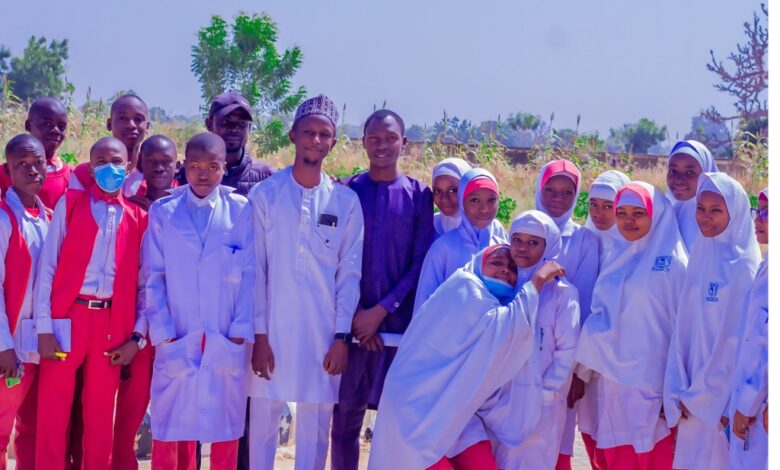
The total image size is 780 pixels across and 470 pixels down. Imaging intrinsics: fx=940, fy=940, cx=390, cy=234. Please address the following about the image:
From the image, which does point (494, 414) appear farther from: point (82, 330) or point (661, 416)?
point (82, 330)

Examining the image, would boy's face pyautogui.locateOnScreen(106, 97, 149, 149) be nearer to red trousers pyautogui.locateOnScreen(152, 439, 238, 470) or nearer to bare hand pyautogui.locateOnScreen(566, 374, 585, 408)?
red trousers pyautogui.locateOnScreen(152, 439, 238, 470)

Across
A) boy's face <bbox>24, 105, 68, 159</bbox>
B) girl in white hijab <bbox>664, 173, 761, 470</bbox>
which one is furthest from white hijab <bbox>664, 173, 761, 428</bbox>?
boy's face <bbox>24, 105, 68, 159</bbox>

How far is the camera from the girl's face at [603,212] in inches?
229

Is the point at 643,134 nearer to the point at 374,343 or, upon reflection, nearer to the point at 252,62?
the point at 252,62

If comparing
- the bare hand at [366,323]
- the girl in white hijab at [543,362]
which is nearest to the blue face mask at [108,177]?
the bare hand at [366,323]

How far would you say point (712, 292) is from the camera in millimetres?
5055

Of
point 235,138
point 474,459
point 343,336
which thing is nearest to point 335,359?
point 343,336

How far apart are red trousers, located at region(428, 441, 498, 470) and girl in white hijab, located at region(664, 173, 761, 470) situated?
1.02 m

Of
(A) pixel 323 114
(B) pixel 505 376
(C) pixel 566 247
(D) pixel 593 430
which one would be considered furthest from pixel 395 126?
(D) pixel 593 430

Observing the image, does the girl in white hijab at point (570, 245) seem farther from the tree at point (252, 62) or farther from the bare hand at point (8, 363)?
the tree at point (252, 62)

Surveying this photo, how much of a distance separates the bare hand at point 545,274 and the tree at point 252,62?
16317 mm

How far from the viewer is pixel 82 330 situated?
17.5 feet

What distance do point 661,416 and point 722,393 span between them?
1.46 feet

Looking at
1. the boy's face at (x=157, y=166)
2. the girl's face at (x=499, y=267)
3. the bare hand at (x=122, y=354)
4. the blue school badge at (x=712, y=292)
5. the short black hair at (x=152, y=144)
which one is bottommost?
the bare hand at (x=122, y=354)
